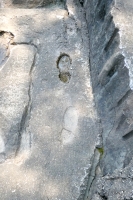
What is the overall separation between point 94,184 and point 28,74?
76 centimetres

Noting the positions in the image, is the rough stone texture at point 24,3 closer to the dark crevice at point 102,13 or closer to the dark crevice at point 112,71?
the dark crevice at point 102,13

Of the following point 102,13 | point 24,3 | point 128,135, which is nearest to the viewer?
point 128,135

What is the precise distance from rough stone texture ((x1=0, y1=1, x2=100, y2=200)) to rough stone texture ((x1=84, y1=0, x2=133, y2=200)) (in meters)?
0.06

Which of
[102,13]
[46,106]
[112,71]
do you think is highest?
[102,13]

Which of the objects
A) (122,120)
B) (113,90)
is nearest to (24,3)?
(113,90)

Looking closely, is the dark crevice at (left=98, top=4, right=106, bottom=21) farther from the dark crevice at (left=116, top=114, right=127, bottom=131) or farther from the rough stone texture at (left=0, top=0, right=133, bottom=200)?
the dark crevice at (left=116, top=114, right=127, bottom=131)

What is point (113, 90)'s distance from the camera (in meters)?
1.91

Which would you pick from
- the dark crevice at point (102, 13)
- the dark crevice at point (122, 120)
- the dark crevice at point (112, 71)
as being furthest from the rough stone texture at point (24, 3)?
the dark crevice at point (122, 120)

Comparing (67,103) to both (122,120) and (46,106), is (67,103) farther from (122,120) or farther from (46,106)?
(122,120)

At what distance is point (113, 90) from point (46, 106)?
0.39 meters

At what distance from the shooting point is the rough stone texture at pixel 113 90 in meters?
1.58

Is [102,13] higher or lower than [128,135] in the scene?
higher

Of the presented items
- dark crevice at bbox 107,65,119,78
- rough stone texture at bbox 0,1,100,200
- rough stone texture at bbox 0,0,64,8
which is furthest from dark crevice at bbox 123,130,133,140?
rough stone texture at bbox 0,0,64,8

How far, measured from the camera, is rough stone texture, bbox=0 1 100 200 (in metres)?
1.78
